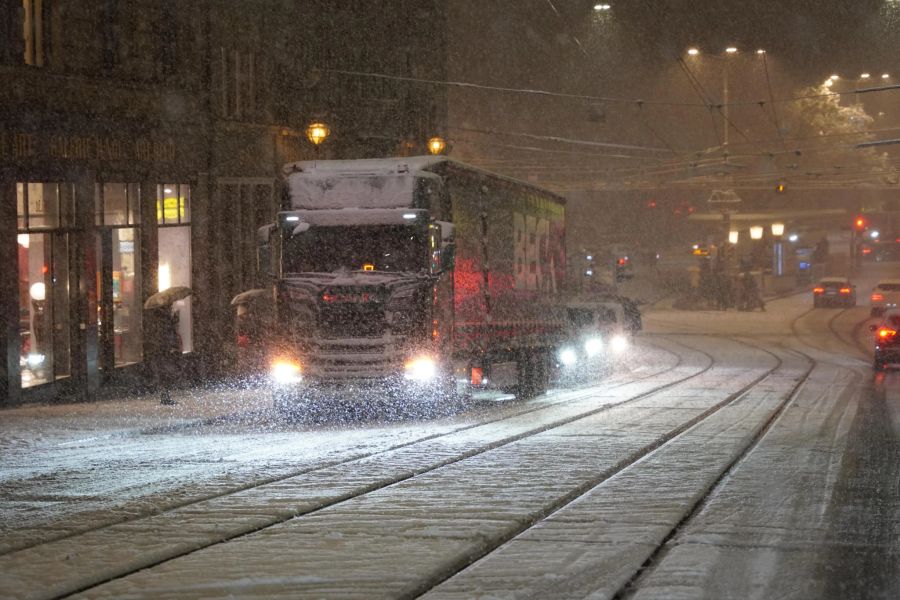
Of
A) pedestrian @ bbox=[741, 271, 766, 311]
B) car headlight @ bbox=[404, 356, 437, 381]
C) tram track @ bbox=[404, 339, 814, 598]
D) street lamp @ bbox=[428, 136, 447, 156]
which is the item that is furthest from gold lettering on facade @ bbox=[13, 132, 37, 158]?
pedestrian @ bbox=[741, 271, 766, 311]

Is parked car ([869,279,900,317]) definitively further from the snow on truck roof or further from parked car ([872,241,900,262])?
parked car ([872,241,900,262])

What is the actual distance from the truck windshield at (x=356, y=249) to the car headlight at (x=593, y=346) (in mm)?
9813

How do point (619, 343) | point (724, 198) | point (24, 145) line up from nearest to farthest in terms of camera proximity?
1. point (24, 145)
2. point (619, 343)
3. point (724, 198)

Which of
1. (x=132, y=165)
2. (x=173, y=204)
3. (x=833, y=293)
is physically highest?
(x=132, y=165)

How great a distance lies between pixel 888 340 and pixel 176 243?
14.7 m

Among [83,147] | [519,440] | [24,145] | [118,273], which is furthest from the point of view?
[118,273]

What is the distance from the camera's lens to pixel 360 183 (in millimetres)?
17281

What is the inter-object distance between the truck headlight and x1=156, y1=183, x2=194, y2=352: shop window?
10.4m

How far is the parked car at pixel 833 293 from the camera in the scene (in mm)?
57719

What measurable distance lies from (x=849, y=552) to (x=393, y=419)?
984 centimetres

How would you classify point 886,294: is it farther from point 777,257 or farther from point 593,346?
point 593,346

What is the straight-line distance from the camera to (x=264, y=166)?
27141 millimetres

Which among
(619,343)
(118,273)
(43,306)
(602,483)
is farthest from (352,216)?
(619,343)

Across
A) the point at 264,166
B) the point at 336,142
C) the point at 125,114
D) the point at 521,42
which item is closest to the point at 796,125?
the point at 521,42
